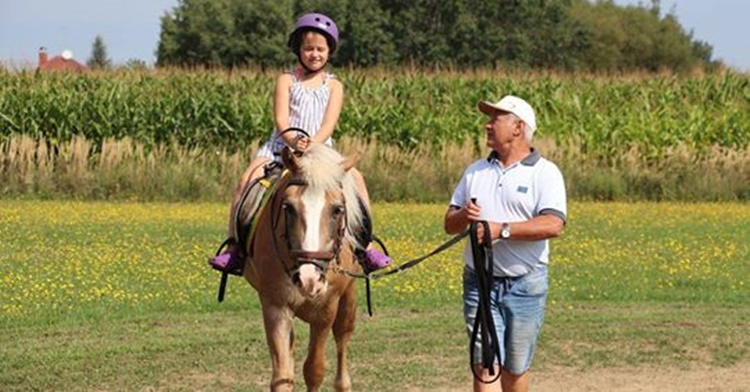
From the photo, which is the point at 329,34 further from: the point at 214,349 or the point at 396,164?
the point at 396,164

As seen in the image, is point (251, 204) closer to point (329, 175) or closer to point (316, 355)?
point (316, 355)

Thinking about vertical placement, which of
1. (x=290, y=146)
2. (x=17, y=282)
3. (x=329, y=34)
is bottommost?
(x=17, y=282)

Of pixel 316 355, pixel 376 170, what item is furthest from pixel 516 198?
pixel 376 170

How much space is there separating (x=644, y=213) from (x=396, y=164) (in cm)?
652

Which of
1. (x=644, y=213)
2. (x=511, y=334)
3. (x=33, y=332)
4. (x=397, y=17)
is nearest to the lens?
(x=511, y=334)

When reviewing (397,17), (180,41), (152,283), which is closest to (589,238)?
(152,283)

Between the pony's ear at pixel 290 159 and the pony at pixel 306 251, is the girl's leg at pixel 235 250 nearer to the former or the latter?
the pony at pixel 306 251

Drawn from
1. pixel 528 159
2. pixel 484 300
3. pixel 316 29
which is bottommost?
pixel 484 300

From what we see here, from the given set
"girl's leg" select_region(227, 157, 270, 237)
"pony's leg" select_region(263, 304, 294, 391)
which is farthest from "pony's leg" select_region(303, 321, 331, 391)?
"girl's leg" select_region(227, 157, 270, 237)

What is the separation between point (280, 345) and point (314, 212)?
110cm

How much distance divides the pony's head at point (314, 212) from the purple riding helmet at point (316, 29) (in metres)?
1.28

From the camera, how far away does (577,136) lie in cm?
3312

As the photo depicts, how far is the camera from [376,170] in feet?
102

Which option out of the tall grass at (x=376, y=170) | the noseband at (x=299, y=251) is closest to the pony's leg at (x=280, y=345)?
the noseband at (x=299, y=251)
